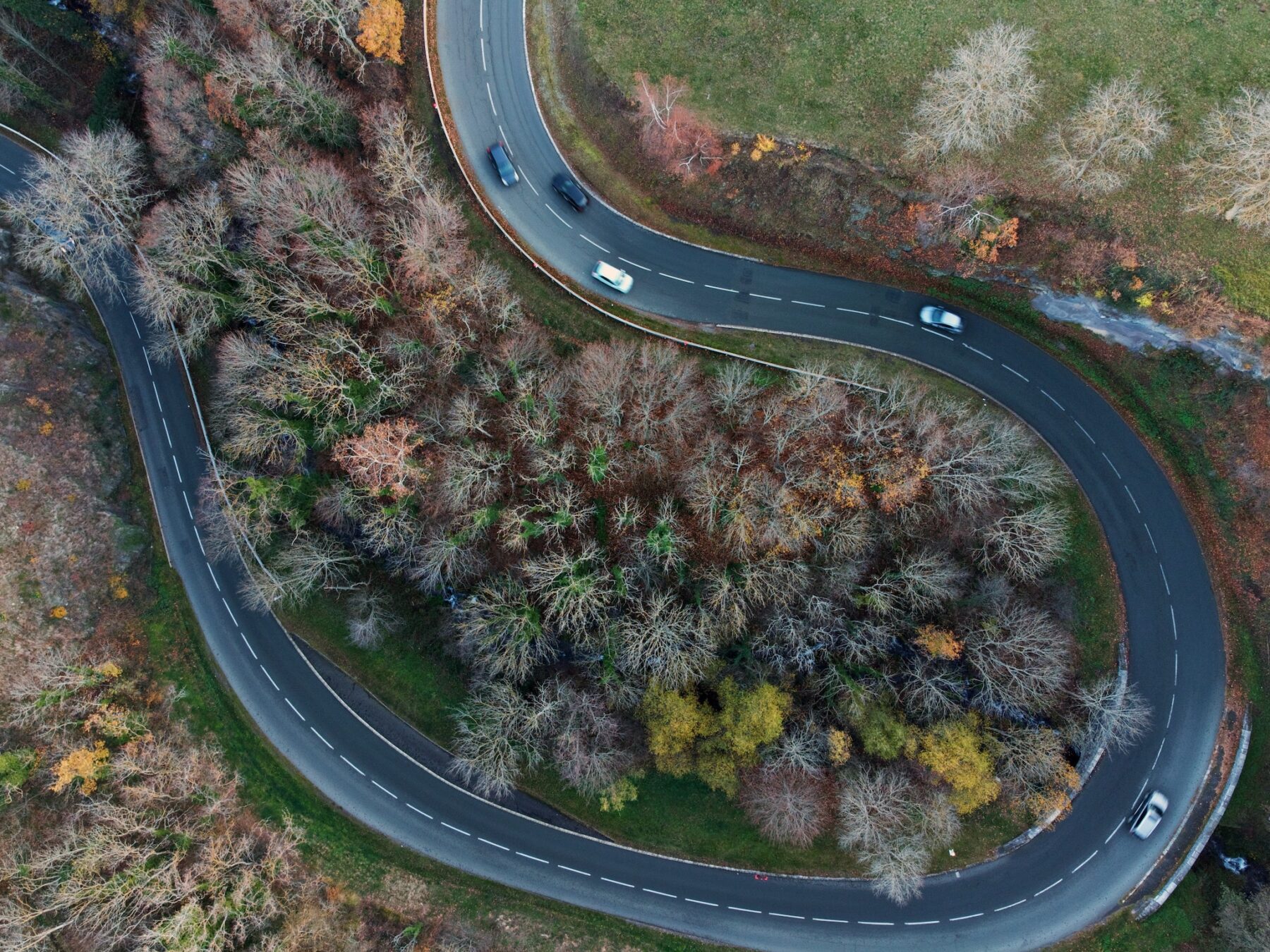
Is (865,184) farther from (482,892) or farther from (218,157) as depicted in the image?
(482,892)

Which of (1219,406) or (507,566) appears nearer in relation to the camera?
(507,566)

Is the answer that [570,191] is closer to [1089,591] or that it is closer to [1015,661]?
[1015,661]

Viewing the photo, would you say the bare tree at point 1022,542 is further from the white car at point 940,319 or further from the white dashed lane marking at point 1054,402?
the white car at point 940,319

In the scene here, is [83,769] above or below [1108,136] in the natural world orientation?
below

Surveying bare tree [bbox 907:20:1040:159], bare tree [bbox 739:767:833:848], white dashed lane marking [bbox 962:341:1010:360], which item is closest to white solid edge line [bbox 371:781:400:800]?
bare tree [bbox 739:767:833:848]

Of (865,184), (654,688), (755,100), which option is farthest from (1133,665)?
(755,100)

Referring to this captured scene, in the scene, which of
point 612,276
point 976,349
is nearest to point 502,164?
point 612,276

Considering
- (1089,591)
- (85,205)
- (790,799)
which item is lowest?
(790,799)
